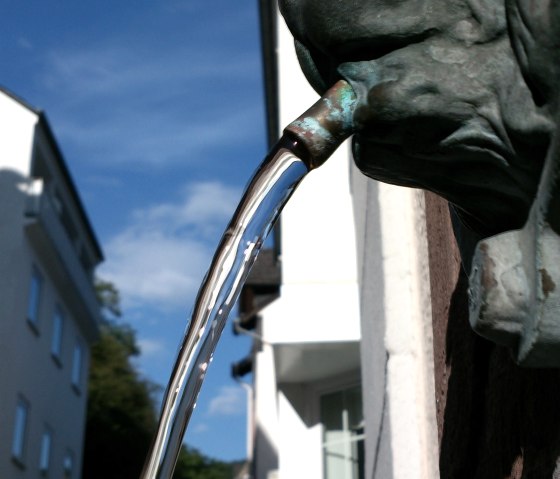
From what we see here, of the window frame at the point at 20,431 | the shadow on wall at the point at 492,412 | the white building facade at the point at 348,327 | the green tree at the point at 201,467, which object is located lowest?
the shadow on wall at the point at 492,412

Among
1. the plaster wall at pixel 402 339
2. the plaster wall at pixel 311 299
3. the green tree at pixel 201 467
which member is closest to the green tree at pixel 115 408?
the green tree at pixel 201 467

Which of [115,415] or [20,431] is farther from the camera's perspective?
[115,415]

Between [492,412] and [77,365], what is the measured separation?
27.9 metres

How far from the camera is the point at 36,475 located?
80.1ft

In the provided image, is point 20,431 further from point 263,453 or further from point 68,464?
point 263,453

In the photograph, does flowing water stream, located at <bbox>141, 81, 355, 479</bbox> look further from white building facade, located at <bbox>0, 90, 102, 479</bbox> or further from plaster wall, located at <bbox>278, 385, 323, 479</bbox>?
white building facade, located at <bbox>0, 90, 102, 479</bbox>

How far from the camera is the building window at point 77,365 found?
28.4 meters

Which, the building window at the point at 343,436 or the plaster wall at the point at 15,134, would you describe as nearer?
the building window at the point at 343,436

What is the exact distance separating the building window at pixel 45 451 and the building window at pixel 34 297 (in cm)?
269

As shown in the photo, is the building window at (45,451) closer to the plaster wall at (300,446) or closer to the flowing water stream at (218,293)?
the plaster wall at (300,446)

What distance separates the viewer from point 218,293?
4.19ft

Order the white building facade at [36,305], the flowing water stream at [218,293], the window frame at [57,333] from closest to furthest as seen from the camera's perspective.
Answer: the flowing water stream at [218,293]
the white building facade at [36,305]
the window frame at [57,333]

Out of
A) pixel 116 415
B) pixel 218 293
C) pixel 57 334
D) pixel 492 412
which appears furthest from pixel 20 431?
pixel 218 293

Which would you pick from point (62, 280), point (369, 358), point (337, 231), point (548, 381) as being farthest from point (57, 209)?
point (548, 381)
